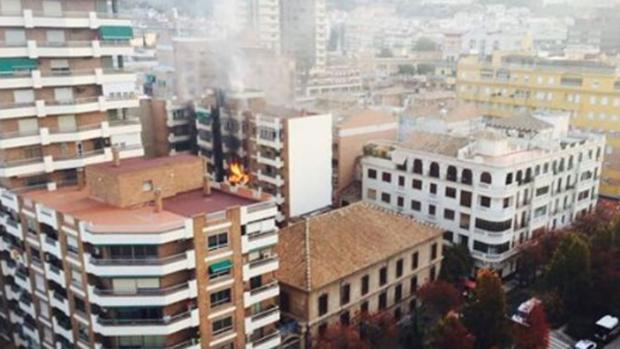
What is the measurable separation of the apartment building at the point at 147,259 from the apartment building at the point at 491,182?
24532 millimetres

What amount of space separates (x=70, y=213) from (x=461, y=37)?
6887 inches

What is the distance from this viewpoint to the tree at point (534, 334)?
41.3 metres

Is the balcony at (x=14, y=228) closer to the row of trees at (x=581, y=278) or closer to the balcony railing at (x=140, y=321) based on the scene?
the balcony railing at (x=140, y=321)

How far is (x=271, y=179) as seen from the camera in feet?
196

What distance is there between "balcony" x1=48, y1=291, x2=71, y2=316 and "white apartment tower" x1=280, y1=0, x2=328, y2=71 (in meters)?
117

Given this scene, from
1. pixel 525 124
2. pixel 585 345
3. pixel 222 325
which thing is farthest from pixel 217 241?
pixel 525 124

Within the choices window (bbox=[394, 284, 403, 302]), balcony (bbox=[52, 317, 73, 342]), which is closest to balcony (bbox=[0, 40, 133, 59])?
balcony (bbox=[52, 317, 73, 342])

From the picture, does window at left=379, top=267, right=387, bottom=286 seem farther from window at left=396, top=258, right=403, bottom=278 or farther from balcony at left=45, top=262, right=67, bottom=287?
balcony at left=45, top=262, right=67, bottom=287

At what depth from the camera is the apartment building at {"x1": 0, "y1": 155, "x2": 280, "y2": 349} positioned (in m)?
32.3

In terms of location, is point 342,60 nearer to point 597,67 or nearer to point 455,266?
point 597,67

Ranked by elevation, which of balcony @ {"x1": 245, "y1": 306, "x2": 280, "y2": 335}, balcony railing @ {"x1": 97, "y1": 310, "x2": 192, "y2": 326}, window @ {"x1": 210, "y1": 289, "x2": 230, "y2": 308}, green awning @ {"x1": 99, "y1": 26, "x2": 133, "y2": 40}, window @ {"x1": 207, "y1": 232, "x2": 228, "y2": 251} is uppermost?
green awning @ {"x1": 99, "y1": 26, "x2": 133, "y2": 40}

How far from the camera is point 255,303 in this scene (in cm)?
3672

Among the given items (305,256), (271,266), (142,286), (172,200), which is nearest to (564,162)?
(305,256)

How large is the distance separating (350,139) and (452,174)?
14.5 m
